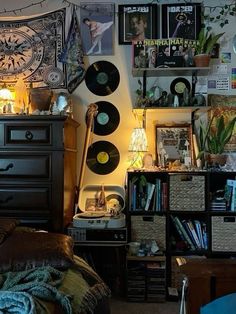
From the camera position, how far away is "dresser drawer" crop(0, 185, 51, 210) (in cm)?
260

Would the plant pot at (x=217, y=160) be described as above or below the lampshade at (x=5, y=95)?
below

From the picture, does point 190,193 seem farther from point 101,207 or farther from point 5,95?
point 5,95

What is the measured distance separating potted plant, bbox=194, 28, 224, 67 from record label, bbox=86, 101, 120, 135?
789mm

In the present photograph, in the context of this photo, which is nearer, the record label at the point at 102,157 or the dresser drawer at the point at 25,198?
the dresser drawer at the point at 25,198

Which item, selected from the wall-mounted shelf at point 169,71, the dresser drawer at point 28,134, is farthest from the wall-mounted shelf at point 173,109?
the dresser drawer at point 28,134

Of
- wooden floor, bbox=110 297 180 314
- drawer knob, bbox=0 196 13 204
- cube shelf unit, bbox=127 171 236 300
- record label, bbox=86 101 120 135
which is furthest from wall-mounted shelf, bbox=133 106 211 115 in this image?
wooden floor, bbox=110 297 180 314

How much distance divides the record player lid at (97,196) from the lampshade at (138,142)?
1.28ft

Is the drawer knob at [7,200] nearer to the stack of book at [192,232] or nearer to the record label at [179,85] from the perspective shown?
the stack of book at [192,232]

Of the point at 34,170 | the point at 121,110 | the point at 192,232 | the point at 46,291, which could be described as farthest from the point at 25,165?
the point at 46,291

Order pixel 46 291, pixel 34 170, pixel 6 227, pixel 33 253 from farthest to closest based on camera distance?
pixel 34 170 → pixel 6 227 → pixel 33 253 → pixel 46 291

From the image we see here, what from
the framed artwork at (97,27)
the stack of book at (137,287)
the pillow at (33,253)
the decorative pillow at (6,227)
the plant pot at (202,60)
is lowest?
the stack of book at (137,287)

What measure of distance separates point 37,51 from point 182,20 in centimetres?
127

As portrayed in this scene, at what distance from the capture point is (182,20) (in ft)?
10.4

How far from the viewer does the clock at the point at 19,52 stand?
3.23m
